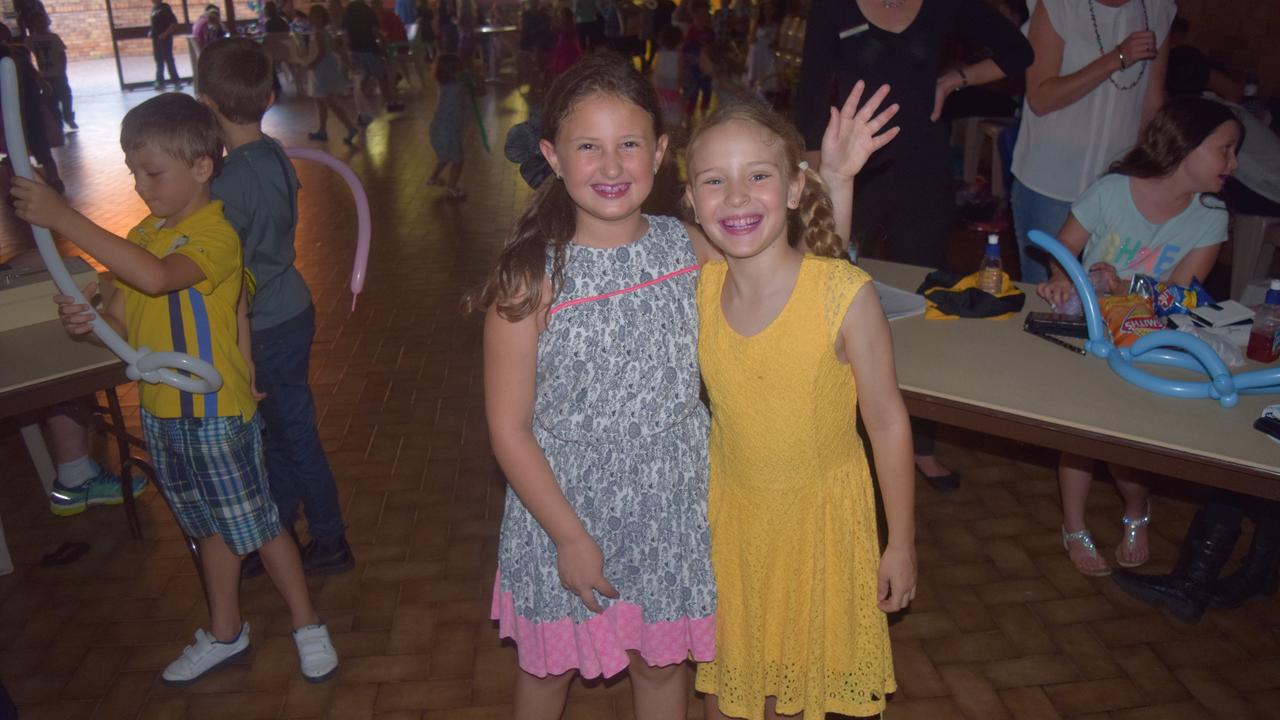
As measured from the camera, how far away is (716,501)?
1.99m

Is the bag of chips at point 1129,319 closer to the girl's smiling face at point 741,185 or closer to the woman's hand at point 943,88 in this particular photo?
the woman's hand at point 943,88

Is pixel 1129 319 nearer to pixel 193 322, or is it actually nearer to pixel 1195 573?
pixel 1195 573

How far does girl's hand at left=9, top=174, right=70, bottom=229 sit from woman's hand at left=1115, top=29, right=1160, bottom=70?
2982 mm

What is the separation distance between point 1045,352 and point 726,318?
1067 millimetres

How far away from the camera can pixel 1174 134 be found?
2730 mm

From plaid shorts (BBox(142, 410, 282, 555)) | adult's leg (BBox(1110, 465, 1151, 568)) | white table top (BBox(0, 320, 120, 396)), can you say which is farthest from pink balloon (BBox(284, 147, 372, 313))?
adult's leg (BBox(1110, 465, 1151, 568))

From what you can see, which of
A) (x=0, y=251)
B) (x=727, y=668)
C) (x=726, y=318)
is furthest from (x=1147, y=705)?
(x=0, y=251)

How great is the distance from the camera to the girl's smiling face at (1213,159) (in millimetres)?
2680

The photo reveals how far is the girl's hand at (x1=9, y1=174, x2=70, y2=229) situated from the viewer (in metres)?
1.98

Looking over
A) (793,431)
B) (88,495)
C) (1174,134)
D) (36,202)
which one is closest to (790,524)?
(793,431)

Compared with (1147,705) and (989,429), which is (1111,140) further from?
(1147,705)

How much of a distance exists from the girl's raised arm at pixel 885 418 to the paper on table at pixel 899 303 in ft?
3.21

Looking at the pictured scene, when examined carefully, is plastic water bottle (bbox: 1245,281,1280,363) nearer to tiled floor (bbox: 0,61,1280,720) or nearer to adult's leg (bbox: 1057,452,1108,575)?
adult's leg (bbox: 1057,452,1108,575)

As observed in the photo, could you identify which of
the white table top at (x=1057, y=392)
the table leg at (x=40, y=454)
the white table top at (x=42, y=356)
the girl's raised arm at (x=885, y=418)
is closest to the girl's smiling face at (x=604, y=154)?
the girl's raised arm at (x=885, y=418)
